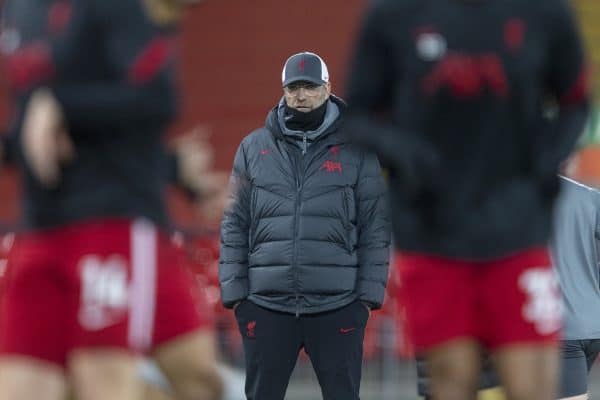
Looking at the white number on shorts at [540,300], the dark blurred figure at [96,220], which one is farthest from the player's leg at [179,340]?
the white number on shorts at [540,300]

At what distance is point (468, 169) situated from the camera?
201 inches

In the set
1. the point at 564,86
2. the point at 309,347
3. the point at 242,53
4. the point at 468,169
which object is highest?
the point at 242,53

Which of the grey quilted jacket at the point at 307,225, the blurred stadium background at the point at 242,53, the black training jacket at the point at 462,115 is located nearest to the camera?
the black training jacket at the point at 462,115

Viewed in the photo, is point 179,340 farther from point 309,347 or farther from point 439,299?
point 309,347

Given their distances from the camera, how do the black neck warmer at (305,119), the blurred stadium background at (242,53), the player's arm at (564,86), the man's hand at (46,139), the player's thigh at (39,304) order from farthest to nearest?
the blurred stadium background at (242,53) < the black neck warmer at (305,119) < the player's arm at (564,86) < the player's thigh at (39,304) < the man's hand at (46,139)

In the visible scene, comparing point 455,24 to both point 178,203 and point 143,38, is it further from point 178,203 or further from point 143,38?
point 178,203

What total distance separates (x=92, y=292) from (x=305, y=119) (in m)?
3.27

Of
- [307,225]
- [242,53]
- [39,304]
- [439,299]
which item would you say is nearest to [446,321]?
[439,299]

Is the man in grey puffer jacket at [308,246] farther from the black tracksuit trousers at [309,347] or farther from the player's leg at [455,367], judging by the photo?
the player's leg at [455,367]

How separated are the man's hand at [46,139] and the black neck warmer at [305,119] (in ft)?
10.4

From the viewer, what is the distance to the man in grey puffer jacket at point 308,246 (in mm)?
7887

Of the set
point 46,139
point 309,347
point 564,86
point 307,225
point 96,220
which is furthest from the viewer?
point 309,347

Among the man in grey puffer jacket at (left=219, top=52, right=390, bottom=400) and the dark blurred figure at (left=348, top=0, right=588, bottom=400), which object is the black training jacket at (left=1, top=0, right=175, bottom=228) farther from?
the man in grey puffer jacket at (left=219, top=52, right=390, bottom=400)

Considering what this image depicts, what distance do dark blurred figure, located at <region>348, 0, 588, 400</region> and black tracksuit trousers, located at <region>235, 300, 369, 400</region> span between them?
2721 mm
